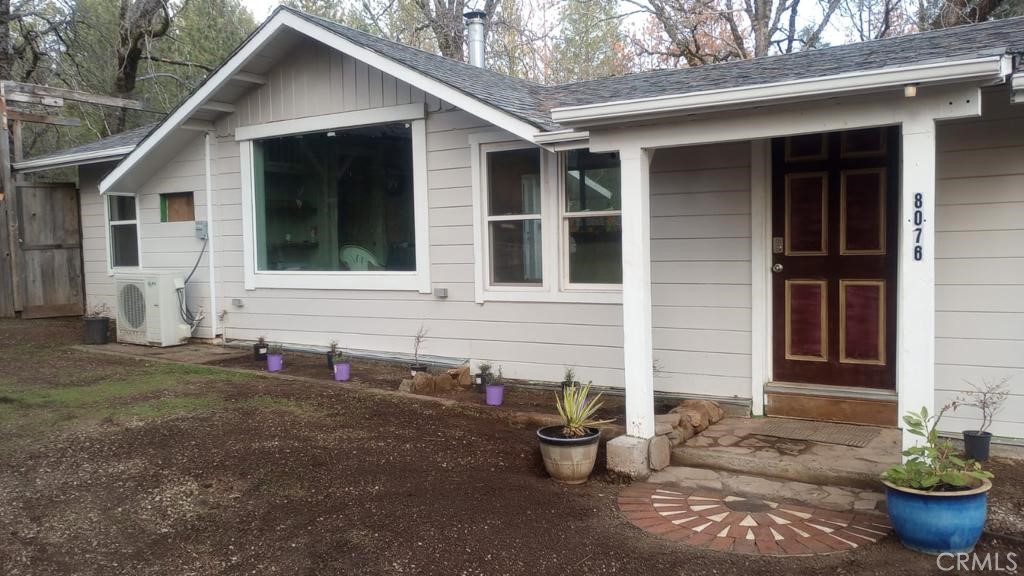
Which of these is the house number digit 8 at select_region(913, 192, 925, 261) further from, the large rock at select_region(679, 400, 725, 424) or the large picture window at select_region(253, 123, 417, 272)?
the large picture window at select_region(253, 123, 417, 272)

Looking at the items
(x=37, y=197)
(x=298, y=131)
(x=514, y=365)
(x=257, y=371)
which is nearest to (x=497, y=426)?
(x=514, y=365)

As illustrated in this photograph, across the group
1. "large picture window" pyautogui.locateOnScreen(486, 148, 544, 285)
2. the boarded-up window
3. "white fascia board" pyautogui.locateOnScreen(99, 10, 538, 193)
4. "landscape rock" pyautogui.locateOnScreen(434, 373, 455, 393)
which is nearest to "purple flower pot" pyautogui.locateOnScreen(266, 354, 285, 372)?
"landscape rock" pyautogui.locateOnScreen(434, 373, 455, 393)

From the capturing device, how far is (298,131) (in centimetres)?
866

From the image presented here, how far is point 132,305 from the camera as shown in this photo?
961 cm

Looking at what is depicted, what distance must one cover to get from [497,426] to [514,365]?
4.44 feet

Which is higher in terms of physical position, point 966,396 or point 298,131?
point 298,131

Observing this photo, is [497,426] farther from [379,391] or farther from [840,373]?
[840,373]

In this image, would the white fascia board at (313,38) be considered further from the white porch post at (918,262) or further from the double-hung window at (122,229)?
the white porch post at (918,262)

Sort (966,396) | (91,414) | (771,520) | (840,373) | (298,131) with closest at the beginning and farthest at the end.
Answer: (771,520) < (966,396) < (840,373) < (91,414) < (298,131)

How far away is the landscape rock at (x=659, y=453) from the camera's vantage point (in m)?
4.84

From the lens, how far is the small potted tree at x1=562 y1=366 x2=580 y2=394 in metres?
6.16

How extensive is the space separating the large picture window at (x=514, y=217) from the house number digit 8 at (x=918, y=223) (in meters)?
3.55

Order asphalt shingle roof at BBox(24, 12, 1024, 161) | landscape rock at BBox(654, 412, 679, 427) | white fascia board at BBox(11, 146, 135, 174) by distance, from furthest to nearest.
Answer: white fascia board at BBox(11, 146, 135, 174)
landscape rock at BBox(654, 412, 679, 427)
asphalt shingle roof at BBox(24, 12, 1024, 161)

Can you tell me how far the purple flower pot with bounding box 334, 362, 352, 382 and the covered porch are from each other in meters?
3.02
